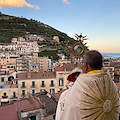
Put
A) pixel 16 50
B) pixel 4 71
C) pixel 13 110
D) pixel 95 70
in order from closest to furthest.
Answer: pixel 95 70 → pixel 13 110 → pixel 4 71 → pixel 16 50

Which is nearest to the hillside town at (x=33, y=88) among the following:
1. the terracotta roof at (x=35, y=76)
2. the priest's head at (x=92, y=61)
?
the terracotta roof at (x=35, y=76)

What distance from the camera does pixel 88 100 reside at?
5.56ft

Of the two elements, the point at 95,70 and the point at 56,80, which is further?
A: the point at 56,80

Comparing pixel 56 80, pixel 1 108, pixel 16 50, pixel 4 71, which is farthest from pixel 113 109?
pixel 16 50

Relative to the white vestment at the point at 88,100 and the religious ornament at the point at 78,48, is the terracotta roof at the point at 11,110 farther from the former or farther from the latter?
the white vestment at the point at 88,100

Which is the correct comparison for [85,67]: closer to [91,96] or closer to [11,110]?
[91,96]

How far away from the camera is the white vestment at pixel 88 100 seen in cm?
168

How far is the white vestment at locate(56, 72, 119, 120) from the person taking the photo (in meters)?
1.68

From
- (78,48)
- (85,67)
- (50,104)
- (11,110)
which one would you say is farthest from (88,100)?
(50,104)

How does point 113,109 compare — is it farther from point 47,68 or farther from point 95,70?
point 47,68

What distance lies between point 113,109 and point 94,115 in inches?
11.4

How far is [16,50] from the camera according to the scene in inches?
3302

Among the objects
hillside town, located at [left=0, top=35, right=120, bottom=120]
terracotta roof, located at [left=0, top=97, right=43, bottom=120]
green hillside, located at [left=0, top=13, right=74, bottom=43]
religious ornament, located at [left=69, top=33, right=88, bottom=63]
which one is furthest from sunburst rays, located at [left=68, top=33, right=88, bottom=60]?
green hillside, located at [left=0, top=13, right=74, bottom=43]

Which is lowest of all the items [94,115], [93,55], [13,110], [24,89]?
[24,89]
